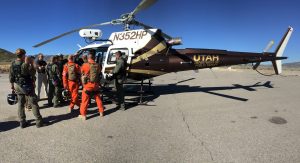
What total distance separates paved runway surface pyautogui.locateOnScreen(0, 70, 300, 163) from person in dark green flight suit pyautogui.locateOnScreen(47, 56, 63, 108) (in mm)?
474

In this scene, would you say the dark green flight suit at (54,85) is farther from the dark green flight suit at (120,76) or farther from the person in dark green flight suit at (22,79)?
the person in dark green flight suit at (22,79)

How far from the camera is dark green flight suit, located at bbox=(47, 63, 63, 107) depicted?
8969 mm

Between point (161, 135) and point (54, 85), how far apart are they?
495 cm

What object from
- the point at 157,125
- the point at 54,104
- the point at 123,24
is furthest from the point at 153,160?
the point at 123,24

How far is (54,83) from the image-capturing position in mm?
9102

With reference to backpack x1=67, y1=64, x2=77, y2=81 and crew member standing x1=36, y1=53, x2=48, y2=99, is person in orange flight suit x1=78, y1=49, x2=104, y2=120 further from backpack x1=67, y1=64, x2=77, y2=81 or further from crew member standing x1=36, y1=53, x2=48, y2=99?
crew member standing x1=36, y1=53, x2=48, y2=99

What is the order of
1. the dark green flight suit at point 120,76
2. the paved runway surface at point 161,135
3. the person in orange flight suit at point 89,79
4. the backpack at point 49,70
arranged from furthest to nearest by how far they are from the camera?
1. the backpack at point 49,70
2. the dark green flight suit at point 120,76
3. the person in orange flight suit at point 89,79
4. the paved runway surface at point 161,135

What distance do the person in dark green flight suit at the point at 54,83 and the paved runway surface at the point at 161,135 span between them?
474mm

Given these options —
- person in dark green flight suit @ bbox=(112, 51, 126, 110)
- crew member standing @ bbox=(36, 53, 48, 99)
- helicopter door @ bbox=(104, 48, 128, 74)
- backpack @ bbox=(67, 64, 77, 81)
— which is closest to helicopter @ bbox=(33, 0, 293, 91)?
helicopter door @ bbox=(104, 48, 128, 74)

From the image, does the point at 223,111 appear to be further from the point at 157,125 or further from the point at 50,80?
the point at 50,80

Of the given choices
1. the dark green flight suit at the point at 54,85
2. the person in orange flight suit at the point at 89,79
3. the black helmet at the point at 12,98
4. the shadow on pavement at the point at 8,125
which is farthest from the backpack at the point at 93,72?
the shadow on pavement at the point at 8,125

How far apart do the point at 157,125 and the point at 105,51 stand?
5417 millimetres

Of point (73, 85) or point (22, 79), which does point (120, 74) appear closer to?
point (73, 85)

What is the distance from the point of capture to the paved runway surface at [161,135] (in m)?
4.83
